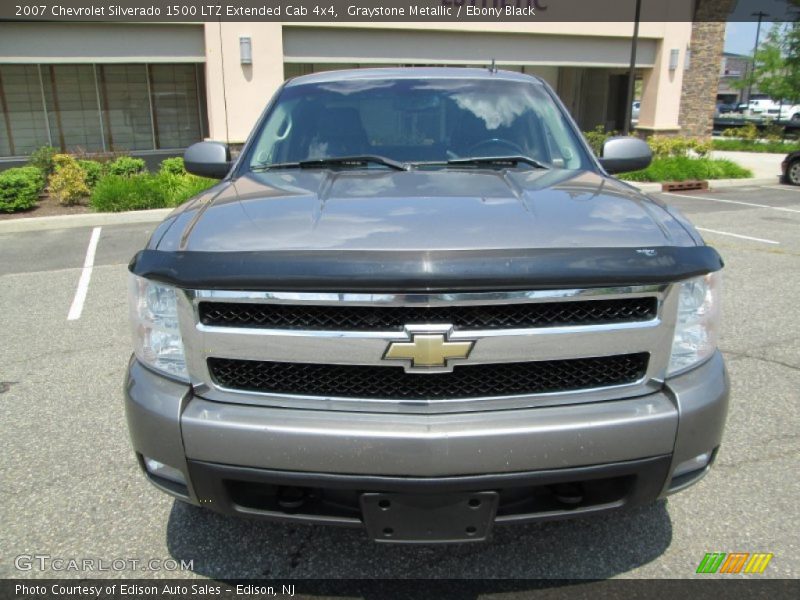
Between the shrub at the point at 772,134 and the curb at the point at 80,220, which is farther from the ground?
the shrub at the point at 772,134

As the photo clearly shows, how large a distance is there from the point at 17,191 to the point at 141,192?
6.23 ft

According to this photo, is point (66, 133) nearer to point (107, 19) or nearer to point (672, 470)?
point (107, 19)

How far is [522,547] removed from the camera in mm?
2574

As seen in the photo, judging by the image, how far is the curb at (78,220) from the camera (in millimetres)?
9969

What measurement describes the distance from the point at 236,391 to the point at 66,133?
1831 cm

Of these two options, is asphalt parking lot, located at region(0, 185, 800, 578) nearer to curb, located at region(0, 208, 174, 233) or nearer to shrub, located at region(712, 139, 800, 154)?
curb, located at region(0, 208, 174, 233)

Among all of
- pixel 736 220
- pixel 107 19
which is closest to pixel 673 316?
pixel 736 220

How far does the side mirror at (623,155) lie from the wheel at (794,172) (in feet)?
47.6

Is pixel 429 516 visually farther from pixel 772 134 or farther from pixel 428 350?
pixel 772 134

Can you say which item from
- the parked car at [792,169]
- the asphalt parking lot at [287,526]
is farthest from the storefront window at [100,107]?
the parked car at [792,169]

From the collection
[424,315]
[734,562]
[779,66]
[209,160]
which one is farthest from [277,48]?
[779,66]

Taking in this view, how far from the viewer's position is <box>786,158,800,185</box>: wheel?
15.4 meters

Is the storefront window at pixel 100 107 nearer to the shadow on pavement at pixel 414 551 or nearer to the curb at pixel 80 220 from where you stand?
the curb at pixel 80 220

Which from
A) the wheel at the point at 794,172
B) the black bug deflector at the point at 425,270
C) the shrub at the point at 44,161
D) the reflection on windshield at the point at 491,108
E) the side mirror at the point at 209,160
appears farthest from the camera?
the wheel at the point at 794,172
